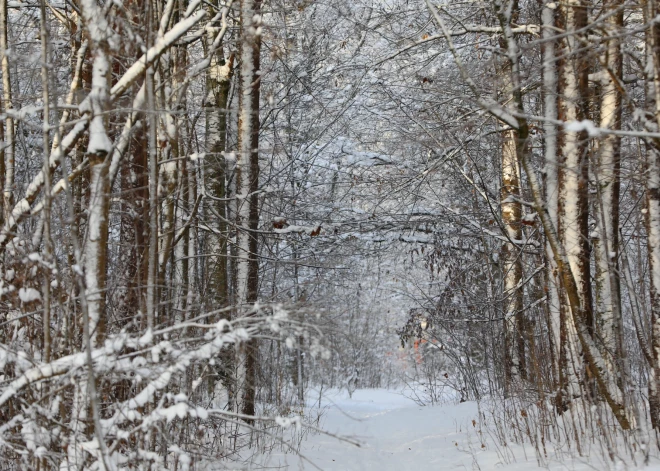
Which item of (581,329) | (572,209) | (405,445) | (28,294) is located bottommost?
(405,445)

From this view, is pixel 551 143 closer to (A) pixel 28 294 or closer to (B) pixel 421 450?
(B) pixel 421 450

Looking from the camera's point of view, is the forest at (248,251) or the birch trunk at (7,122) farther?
the birch trunk at (7,122)

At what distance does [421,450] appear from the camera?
21.3ft

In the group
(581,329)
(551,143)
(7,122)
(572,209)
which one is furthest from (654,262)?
(7,122)

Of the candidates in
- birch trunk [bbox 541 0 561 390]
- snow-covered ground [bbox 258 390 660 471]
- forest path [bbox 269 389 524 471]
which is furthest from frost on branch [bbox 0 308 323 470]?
birch trunk [bbox 541 0 561 390]

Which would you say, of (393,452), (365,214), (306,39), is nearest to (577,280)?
(393,452)

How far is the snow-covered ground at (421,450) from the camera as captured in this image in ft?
16.0

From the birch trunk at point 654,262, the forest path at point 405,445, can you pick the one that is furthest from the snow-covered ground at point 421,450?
the birch trunk at point 654,262

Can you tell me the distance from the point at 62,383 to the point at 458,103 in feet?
23.3

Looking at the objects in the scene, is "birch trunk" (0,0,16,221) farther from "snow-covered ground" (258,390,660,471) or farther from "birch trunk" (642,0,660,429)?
"birch trunk" (642,0,660,429)

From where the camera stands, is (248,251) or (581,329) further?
(248,251)

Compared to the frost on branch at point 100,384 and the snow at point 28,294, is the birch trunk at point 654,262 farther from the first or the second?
the snow at point 28,294

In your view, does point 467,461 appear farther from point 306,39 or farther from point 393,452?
point 306,39

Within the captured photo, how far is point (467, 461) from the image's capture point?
5516 mm
